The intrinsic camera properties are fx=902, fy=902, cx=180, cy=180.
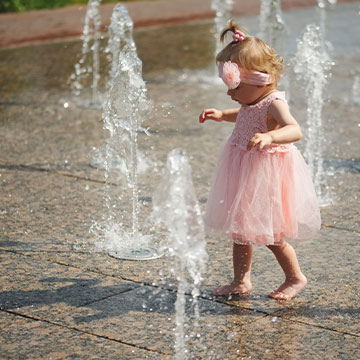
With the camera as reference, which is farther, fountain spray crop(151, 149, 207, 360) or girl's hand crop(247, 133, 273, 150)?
girl's hand crop(247, 133, 273, 150)

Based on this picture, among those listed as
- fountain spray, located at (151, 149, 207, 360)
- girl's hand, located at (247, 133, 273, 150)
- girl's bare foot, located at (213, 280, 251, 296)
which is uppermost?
girl's hand, located at (247, 133, 273, 150)

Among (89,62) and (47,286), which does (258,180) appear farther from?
(89,62)

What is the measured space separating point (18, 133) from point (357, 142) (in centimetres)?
272

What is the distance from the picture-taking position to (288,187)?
404cm

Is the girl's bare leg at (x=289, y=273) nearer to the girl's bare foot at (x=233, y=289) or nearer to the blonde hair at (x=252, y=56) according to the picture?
the girl's bare foot at (x=233, y=289)

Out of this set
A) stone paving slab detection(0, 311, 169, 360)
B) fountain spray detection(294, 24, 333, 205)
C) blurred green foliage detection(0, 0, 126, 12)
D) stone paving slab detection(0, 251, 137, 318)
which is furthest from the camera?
blurred green foliage detection(0, 0, 126, 12)

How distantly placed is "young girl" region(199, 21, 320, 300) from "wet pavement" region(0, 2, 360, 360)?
224 mm

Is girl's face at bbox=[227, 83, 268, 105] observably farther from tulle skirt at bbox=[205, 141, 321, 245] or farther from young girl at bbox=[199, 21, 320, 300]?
tulle skirt at bbox=[205, 141, 321, 245]

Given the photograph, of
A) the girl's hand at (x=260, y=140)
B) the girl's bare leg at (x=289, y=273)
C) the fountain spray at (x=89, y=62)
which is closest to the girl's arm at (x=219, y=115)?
the girl's hand at (x=260, y=140)

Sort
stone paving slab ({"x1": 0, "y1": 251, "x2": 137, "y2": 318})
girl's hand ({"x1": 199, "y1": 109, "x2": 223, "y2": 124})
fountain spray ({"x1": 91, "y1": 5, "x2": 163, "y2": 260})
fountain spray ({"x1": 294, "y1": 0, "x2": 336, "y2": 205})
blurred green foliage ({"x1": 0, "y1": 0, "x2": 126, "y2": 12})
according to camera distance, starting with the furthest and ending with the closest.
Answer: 1. blurred green foliage ({"x1": 0, "y1": 0, "x2": 126, "y2": 12})
2. fountain spray ({"x1": 294, "y1": 0, "x2": 336, "y2": 205})
3. fountain spray ({"x1": 91, "y1": 5, "x2": 163, "y2": 260})
4. girl's hand ({"x1": 199, "y1": 109, "x2": 223, "y2": 124})
5. stone paving slab ({"x1": 0, "y1": 251, "x2": 137, "y2": 318})

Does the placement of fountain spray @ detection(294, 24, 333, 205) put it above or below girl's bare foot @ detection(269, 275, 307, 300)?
above

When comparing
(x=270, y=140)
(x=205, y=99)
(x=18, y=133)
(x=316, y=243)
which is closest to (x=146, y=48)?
(x=205, y=99)

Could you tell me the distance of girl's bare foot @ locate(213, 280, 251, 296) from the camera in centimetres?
407

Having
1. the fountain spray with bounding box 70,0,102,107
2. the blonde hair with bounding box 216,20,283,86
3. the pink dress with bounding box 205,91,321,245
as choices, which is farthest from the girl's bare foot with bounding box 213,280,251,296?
the fountain spray with bounding box 70,0,102,107
